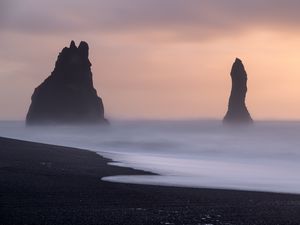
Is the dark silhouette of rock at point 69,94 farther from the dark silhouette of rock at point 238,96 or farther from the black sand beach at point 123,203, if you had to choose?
the black sand beach at point 123,203

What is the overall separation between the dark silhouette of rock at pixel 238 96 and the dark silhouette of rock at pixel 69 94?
42775 mm

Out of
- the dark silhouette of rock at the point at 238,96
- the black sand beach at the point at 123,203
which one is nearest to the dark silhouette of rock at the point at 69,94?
the dark silhouette of rock at the point at 238,96

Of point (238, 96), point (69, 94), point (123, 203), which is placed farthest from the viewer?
point (238, 96)

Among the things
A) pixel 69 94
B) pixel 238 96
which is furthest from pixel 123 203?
pixel 238 96

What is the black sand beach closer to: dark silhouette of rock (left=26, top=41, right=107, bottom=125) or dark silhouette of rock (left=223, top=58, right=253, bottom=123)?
dark silhouette of rock (left=26, top=41, right=107, bottom=125)

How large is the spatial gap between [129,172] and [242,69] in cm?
14350

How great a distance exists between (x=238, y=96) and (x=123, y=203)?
15392 cm

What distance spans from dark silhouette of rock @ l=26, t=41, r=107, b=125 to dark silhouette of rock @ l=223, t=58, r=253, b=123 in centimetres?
4278

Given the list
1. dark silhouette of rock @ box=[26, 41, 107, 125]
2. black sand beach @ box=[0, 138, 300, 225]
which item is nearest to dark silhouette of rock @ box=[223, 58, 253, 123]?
dark silhouette of rock @ box=[26, 41, 107, 125]

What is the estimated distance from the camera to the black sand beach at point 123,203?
14.2m

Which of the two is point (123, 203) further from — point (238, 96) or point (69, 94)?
point (238, 96)

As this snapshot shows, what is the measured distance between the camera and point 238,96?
167875 millimetres

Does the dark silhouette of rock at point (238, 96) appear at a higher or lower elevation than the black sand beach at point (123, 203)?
higher

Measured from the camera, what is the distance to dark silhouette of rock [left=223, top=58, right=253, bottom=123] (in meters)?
166
